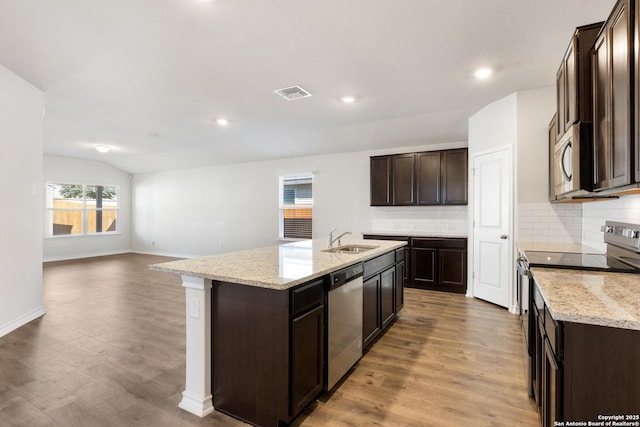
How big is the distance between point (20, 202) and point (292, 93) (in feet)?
10.8

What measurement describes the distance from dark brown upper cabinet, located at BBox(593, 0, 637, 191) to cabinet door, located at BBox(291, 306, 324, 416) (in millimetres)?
1655

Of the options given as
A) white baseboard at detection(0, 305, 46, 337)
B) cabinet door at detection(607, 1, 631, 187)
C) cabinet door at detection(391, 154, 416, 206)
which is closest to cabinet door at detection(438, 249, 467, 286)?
cabinet door at detection(391, 154, 416, 206)

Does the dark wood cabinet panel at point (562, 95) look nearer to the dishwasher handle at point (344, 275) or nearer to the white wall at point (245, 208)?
the dishwasher handle at point (344, 275)

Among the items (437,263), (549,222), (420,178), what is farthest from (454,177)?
(549,222)

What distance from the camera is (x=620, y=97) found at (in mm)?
1344

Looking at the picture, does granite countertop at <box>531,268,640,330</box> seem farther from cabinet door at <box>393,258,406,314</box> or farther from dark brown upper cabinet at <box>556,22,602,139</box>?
cabinet door at <box>393,258,406,314</box>

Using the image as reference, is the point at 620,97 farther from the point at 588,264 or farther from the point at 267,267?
the point at 267,267

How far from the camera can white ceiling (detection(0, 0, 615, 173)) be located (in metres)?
2.26

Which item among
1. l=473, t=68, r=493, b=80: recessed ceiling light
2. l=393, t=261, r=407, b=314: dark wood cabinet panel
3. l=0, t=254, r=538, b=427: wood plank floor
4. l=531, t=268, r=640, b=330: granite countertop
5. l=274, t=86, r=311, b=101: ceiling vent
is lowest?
l=0, t=254, r=538, b=427: wood plank floor

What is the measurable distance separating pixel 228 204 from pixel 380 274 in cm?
597

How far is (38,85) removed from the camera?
3.60 m

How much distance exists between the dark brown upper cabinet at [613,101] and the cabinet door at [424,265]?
137 inches

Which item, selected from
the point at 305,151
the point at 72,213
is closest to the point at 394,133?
the point at 305,151

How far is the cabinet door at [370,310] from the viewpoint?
8.84 ft
